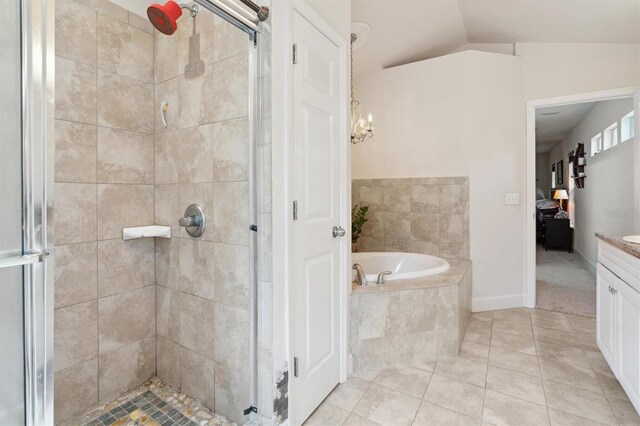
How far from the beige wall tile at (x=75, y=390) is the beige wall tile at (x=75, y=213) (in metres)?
0.67

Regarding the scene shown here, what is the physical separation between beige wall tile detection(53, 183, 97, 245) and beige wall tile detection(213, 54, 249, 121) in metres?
0.82

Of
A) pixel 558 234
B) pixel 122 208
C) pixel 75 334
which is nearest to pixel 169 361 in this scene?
pixel 75 334

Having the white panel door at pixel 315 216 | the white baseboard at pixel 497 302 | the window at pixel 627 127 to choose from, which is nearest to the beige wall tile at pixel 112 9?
the white panel door at pixel 315 216

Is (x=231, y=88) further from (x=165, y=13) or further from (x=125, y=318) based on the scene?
(x=125, y=318)

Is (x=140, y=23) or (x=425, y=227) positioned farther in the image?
(x=425, y=227)

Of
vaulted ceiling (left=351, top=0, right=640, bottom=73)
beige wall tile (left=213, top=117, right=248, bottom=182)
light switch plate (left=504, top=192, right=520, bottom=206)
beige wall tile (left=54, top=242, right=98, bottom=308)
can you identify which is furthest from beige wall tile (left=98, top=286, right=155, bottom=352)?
light switch plate (left=504, top=192, right=520, bottom=206)

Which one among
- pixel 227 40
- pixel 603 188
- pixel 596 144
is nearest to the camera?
pixel 227 40

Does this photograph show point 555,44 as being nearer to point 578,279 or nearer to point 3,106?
point 578,279

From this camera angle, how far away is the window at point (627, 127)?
339cm

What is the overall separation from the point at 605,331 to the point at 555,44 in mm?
2633

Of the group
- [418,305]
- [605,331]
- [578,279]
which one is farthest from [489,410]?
[578,279]

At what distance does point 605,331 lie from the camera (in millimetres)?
1947

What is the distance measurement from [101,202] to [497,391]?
96.8 inches

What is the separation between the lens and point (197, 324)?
179 centimetres
